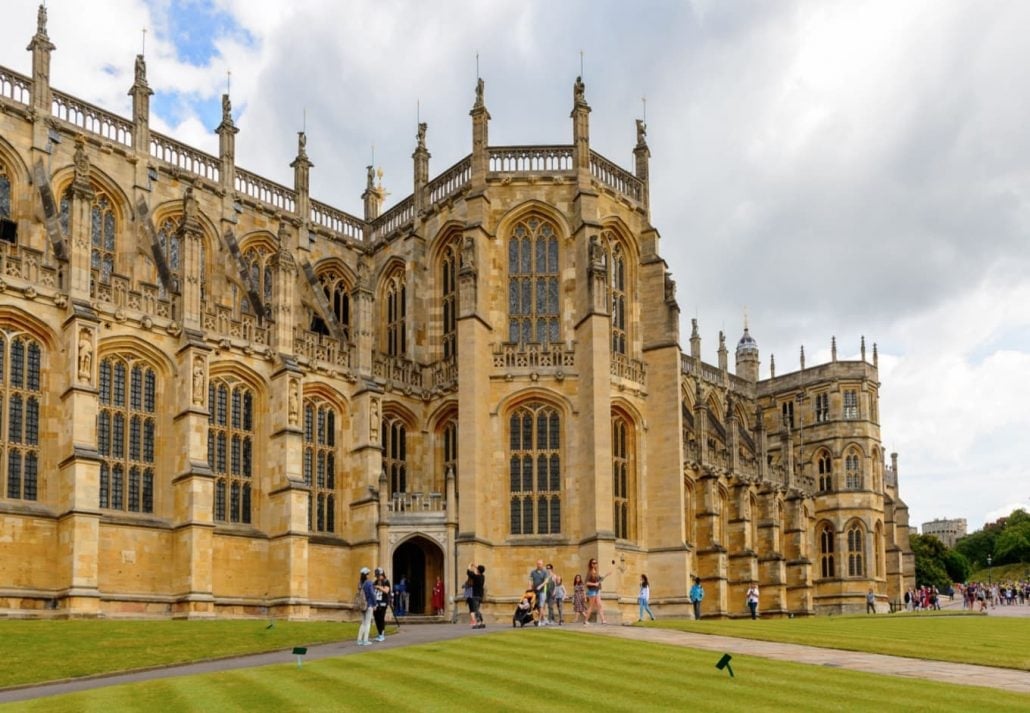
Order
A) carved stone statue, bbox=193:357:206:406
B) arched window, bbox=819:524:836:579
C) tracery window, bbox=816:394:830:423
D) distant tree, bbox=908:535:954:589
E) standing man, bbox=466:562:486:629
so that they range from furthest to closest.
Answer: distant tree, bbox=908:535:954:589, tracery window, bbox=816:394:830:423, arched window, bbox=819:524:836:579, carved stone statue, bbox=193:357:206:406, standing man, bbox=466:562:486:629

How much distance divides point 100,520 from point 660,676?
73.3 ft

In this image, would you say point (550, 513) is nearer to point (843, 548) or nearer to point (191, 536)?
point (191, 536)

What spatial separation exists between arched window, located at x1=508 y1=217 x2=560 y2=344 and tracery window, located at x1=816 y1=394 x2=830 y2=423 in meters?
37.4

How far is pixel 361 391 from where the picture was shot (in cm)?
4325

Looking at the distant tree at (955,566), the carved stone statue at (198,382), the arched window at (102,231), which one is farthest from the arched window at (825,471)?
the distant tree at (955,566)

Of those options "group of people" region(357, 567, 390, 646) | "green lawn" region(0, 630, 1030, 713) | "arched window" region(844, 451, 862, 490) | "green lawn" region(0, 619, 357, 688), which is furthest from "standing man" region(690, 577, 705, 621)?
"arched window" region(844, 451, 862, 490)

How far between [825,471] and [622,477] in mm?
34941

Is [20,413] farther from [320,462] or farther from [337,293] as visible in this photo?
[337,293]

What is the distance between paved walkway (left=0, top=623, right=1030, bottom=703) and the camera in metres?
18.5

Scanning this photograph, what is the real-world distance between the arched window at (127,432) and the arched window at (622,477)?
17.1 m

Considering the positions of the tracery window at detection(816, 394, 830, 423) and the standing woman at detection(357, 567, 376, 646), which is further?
the tracery window at detection(816, 394, 830, 423)

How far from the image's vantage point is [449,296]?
46438 mm

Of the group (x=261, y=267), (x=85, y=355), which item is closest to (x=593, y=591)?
(x=85, y=355)

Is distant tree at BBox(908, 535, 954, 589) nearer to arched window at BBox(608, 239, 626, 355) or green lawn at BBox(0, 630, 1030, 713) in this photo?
arched window at BBox(608, 239, 626, 355)
